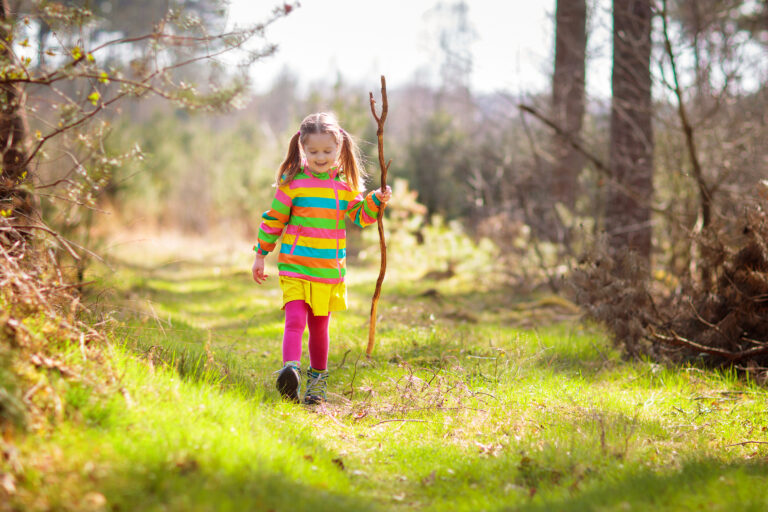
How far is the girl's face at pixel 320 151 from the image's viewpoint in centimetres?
405

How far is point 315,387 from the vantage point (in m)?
4.08

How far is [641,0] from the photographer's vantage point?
22.8 ft

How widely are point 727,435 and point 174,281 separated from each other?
31.6ft

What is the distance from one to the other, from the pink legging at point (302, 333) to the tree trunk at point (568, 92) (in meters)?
6.58

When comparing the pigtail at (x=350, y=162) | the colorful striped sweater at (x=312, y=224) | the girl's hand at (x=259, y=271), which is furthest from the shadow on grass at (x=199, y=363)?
the pigtail at (x=350, y=162)

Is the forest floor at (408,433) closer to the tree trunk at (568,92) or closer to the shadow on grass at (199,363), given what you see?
the shadow on grass at (199,363)

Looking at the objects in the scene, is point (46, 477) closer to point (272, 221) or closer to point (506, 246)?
point (272, 221)

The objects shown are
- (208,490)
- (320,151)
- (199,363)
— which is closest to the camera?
(208,490)

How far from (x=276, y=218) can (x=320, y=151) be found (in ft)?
1.84

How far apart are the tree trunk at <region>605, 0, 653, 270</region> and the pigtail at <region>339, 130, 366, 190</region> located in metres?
4.30

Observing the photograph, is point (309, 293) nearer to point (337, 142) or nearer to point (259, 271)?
A: point (259, 271)

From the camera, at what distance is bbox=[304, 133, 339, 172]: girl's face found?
4055 mm

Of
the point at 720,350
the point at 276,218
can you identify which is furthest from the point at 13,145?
the point at 720,350

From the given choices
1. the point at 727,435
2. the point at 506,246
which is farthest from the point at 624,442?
the point at 506,246
